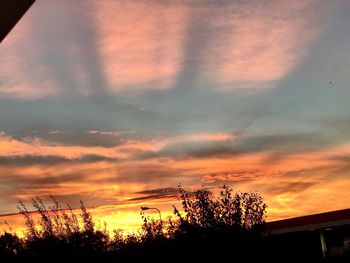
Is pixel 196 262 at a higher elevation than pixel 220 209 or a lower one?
lower

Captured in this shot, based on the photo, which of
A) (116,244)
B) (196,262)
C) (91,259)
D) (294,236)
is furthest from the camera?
(294,236)

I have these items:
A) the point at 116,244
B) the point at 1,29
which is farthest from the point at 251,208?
the point at 1,29

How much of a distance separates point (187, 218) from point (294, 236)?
2851cm

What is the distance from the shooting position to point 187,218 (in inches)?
840

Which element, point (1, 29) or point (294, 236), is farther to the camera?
point (294, 236)

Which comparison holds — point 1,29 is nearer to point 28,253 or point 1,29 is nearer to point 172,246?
point 172,246

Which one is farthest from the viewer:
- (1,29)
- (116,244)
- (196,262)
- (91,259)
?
(116,244)

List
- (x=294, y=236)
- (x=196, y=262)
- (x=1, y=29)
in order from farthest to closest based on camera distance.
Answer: (x=294, y=236), (x=196, y=262), (x=1, y=29)

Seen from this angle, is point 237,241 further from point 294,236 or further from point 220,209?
point 294,236

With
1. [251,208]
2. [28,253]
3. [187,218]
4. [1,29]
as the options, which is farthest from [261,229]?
[1,29]

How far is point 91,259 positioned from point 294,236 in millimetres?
30717

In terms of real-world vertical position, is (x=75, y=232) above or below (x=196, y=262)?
above

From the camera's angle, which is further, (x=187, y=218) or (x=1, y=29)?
(x=187, y=218)

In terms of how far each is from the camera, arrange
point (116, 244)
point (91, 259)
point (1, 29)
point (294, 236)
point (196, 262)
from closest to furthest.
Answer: point (1, 29)
point (196, 262)
point (91, 259)
point (116, 244)
point (294, 236)
